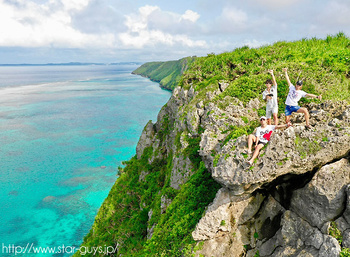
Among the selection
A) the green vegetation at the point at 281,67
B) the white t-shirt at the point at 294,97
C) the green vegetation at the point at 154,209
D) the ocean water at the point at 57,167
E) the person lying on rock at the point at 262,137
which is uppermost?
the green vegetation at the point at 281,67

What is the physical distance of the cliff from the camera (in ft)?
34.7

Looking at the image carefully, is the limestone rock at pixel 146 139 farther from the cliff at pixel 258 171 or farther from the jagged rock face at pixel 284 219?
the jagged rock face at pixel 284 219

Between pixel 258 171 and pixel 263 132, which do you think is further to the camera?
pixel 263 132

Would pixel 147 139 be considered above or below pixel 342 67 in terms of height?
below

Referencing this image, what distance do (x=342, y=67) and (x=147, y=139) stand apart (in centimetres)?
2622

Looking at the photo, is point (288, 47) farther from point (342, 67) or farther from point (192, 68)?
point (192, 68)

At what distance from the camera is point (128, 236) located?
1011 inches

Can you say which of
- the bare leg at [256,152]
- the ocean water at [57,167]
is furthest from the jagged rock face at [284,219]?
the ocean water at [57,167]

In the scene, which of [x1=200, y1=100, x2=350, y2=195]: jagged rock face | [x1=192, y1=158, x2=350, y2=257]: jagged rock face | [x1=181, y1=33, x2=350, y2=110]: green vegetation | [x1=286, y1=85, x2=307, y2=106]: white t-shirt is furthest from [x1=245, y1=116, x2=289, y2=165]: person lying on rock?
[x1=181, y1=33, x2=350, y2=110]: green vegetation

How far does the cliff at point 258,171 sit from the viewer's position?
10.6 m

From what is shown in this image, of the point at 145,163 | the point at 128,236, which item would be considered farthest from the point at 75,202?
the point at 128,236

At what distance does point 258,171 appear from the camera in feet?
37.2

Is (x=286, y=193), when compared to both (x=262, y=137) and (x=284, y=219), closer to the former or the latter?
(x=284, y=219)

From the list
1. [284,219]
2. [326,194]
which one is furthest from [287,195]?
[326,194]
